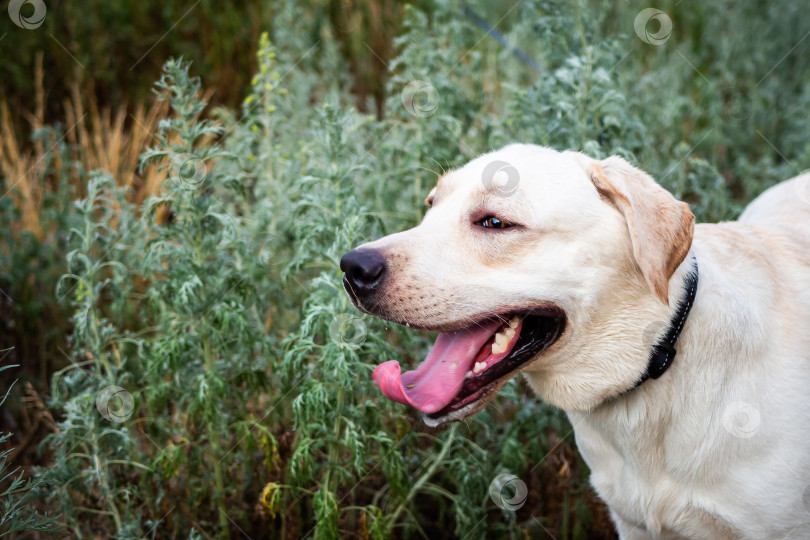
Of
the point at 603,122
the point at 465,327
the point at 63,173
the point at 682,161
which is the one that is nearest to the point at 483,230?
the point at 465,327

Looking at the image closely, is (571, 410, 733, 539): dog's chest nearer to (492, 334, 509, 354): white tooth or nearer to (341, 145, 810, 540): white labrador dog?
(341, 145, 810, 540): white labrador dog

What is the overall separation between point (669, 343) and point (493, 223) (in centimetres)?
64

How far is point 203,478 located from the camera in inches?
112

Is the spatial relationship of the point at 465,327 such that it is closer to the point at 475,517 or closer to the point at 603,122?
the point at 475,517

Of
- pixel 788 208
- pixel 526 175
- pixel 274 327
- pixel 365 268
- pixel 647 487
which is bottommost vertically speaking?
pixel 647 487

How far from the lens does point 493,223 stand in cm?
213

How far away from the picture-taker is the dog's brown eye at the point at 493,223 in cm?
211

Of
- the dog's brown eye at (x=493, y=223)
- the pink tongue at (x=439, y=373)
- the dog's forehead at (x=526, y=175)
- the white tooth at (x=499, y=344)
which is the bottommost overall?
the pink tongue at (x=439, y=373)

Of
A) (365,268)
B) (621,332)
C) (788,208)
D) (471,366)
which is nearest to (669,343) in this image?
(621,332)

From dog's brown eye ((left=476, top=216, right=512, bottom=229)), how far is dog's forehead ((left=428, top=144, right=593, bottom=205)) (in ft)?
0.26

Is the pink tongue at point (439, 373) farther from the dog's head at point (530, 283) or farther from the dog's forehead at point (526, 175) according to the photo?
the dog's forehead at point (526, 175)

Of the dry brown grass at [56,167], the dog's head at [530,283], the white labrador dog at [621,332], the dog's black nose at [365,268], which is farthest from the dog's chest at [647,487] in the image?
the dry brown grass at [56,167]

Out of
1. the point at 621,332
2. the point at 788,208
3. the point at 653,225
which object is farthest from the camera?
the point at 788,208

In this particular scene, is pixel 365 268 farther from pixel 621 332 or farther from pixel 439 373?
pixel 621 332
